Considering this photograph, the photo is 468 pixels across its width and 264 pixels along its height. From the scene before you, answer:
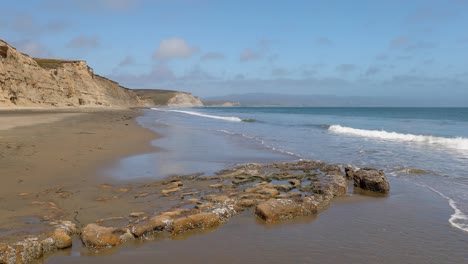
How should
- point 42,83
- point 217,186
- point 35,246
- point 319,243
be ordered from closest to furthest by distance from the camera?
point 35,246
point 319,243
point 217,186
point 42,83

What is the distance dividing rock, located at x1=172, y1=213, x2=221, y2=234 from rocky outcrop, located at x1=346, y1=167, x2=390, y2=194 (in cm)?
478

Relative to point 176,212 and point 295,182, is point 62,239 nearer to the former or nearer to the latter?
point 176,212

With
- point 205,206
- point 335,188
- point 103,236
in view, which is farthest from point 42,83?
point 103,236

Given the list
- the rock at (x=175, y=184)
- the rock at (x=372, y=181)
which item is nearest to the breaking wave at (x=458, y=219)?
the rock at (x=372, y=181)

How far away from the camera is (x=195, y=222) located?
6.87m

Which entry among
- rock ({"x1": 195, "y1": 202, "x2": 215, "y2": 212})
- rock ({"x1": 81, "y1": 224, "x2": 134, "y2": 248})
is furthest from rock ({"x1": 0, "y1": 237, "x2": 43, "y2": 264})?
rock ({"x1": 195, "y1": 202, "x2": 215, "y2": 212})

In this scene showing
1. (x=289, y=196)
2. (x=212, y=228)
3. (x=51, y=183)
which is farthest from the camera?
(x=51, y=183)

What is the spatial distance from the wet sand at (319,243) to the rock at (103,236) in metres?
0.16

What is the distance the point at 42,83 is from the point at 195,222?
5621cm

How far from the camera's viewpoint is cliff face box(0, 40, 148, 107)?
47.1m

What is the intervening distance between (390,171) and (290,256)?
8640 mm

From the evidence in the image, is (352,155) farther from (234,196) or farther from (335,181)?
(234,196)

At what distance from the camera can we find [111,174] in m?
11.2

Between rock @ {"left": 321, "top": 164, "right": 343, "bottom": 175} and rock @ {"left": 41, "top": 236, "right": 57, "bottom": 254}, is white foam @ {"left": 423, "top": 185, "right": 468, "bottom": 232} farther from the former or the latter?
rock @ {"left": 41, "top": 236, "right": 57, "bottom": 254}
